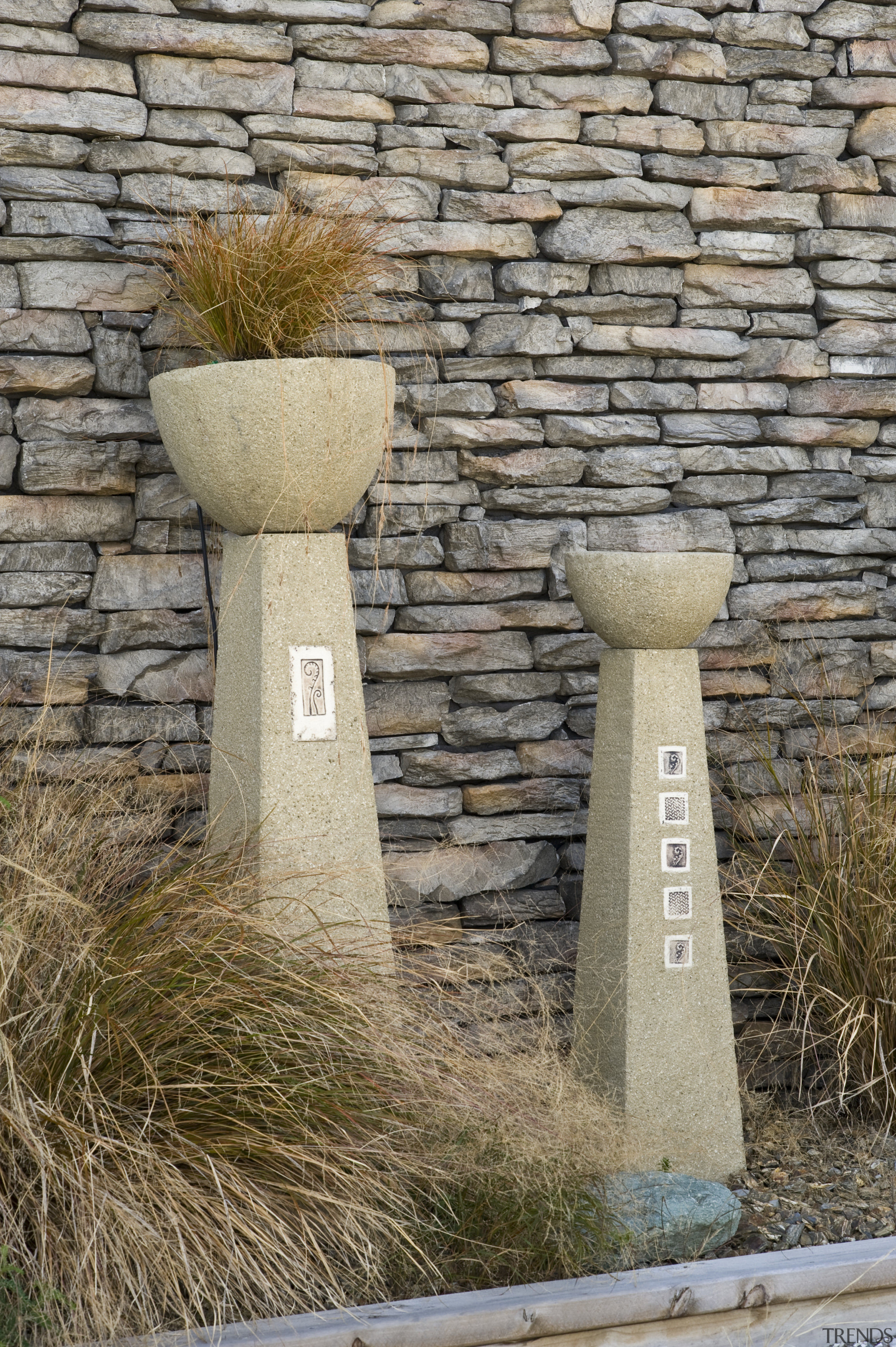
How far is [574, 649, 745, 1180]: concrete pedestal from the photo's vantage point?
7.66 ft

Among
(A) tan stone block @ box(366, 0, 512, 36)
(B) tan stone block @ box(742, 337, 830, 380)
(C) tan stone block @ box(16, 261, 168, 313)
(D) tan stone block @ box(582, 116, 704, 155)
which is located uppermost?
(A) tan stone block @ box(366, 0, 512, 36)

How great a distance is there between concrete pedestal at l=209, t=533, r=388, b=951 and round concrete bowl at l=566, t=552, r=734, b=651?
0.49 m

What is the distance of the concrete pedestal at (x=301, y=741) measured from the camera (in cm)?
211

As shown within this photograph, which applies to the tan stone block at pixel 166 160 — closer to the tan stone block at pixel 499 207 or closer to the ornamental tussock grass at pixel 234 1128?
the tan stone block at pixel 499 207

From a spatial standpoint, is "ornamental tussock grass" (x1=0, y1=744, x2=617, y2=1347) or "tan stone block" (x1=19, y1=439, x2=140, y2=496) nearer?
"ornamental tussock grass" (x1=0, y1=744, x2=617, y2=1347)

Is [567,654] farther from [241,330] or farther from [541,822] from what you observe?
[241,330]

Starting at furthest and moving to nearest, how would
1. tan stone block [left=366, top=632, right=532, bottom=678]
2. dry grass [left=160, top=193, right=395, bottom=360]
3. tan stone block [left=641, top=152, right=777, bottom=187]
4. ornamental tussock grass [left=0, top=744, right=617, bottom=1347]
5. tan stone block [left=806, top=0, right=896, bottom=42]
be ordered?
tan stone block [left=806, top=0, right=896, bottom=42]
tan stone block [left=641, top=152, right=777, bottom=187]
tan stone block [left=366, top=632, right=532, bottom=678]
dry grass [left=160, top=193, right=395, bottom=360]
ornamental tussock grass [left=0, top=744, right=617, bottom=1347]

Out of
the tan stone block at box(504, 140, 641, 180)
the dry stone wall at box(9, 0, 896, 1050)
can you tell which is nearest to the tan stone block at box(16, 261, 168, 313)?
the dry stone wall at box(9, 0, 896, 1050)

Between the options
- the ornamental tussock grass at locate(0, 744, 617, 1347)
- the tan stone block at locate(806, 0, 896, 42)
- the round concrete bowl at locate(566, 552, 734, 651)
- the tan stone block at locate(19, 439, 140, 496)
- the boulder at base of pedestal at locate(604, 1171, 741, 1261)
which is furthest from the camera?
the tan stone block at locate(806, 0, 896, 42)

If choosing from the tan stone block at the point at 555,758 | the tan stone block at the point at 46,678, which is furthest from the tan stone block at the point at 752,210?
the tan stone block at the point at 46,678

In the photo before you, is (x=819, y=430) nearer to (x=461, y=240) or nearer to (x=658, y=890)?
(x=461, y=240)

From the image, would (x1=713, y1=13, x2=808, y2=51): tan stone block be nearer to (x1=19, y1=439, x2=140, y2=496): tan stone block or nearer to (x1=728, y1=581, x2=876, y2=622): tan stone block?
(x1=728, y1=581, x2=876, y2=622): tan stone block

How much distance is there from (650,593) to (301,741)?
71 cm

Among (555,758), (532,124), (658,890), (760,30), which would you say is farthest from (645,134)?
(658,890)
